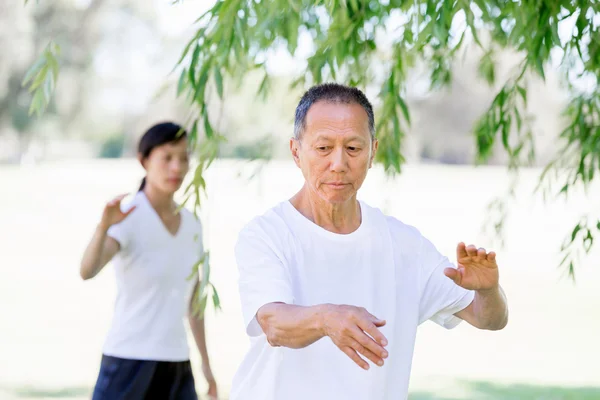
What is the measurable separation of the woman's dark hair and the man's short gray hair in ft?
5.77

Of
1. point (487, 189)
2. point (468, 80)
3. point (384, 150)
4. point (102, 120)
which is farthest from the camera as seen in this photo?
point (102, 120)

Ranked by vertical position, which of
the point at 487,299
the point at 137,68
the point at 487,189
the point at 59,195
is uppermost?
the point at 137,68

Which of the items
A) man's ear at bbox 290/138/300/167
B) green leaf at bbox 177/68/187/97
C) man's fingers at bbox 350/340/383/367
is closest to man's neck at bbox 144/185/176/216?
green leaf at bbox 177/68/187/97

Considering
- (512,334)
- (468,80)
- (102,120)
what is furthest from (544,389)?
(102,120)

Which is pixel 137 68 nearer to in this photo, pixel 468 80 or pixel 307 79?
pixel 468 80

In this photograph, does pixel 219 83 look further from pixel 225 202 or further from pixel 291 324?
pixel 225 202

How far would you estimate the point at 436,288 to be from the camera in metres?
2.28

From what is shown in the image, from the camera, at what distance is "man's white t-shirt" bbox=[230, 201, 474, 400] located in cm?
202

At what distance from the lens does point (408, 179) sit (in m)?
32.2

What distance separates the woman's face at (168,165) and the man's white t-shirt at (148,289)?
0.35ft

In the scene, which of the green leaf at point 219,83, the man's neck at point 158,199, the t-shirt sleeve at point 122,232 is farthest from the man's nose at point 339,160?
the man's neck at point 158,199

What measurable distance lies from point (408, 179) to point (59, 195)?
11385mm

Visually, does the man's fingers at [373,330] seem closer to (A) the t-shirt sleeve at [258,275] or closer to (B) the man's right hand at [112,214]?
(A) the t-shirt sleeve at [258,275]

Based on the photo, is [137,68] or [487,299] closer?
[487,299]
